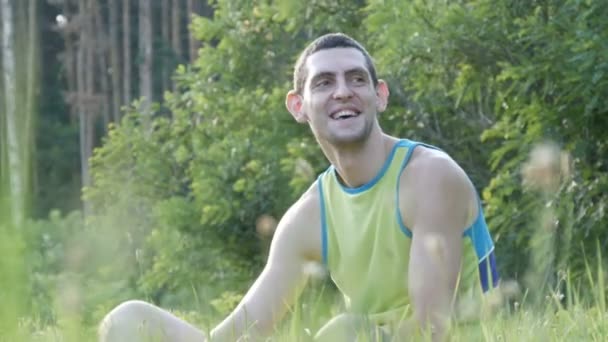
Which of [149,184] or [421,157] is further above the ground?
[421,157]

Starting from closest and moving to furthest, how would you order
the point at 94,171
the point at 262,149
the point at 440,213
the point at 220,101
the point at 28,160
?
the point at 28,160, the point at 440,213, the point at 262,149, the point at 220,101, the point at 94,171

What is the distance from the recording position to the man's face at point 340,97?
376 cm

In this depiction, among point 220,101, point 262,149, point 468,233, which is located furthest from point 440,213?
point 220,101

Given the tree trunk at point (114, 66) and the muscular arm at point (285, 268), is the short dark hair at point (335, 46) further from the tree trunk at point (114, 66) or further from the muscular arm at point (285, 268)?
the tree trunk at point (114, 66)

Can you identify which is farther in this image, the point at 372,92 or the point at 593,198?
the point at 593,198

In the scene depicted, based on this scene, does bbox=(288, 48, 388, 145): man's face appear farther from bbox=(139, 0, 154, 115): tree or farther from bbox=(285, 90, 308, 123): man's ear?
bbox=(139, 0, 154, 115): tree

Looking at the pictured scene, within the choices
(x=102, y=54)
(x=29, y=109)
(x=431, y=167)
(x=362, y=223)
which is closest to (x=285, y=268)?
(x=362, y=223)

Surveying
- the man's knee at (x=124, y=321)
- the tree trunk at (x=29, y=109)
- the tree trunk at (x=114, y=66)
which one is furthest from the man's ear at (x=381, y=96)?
the tree trunk at (x=114, y=66)

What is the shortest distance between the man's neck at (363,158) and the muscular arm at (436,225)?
17 centimetres

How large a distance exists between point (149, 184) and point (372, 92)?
1409cm

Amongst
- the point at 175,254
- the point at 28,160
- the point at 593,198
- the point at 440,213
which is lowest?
the point at 175,254

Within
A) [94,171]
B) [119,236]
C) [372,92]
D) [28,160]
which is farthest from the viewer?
[94,171]

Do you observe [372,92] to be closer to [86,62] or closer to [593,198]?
[593,198]

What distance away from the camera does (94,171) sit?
57.8ft
